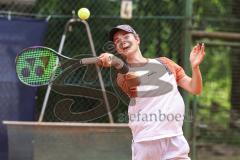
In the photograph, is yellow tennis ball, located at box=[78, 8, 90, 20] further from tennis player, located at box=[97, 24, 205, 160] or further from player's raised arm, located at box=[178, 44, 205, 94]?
player's raised arm, located at box=[178, 44, 205, 94]

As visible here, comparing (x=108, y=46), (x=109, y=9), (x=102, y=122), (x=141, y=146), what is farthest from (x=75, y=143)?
(x=141, y=146)

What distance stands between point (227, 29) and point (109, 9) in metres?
1.36

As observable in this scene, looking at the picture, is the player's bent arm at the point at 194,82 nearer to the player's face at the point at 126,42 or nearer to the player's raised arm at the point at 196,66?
the player's raised arm at the point at 196,66

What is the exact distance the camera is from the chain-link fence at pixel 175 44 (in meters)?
5.91

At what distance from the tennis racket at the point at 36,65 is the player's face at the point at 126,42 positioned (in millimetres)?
1201

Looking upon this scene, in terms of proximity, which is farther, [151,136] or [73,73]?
[73,73]

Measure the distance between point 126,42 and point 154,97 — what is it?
41cm

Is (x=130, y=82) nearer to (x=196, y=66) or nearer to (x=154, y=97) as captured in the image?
(x=154, y=97)

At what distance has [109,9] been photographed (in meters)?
6.10

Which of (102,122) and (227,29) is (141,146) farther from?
(227,29)

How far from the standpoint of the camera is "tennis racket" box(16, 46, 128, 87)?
513 cm

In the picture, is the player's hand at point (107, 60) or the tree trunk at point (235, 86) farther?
the tree trunk at point (235, 86)

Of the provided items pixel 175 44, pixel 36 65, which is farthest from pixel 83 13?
pixel 175 44

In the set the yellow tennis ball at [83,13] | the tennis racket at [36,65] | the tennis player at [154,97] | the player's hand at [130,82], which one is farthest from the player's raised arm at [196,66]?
the yellow tennis ball at [83,13]
